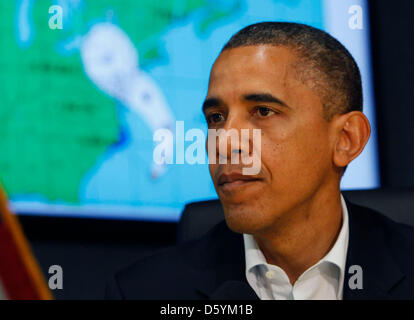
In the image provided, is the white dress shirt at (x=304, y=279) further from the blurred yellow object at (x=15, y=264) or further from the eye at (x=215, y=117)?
the blurred yellow object at (x=15, y=264)

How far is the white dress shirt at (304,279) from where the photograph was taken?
42.4 inches

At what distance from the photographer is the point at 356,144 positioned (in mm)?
1126

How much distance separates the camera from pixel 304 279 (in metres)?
1.08

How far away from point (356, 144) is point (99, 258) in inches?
41.7

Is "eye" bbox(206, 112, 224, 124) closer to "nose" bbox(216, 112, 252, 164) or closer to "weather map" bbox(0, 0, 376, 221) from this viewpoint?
"nose" bbox(216, 112, 252, 164)

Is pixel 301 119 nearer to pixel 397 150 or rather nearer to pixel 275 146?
pixel 275 146

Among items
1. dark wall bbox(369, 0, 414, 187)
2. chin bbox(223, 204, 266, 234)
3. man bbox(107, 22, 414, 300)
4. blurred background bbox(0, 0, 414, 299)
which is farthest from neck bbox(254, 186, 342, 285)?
dark wall bbox(369, 0, 414, 187)

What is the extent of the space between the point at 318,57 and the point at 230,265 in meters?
0.48

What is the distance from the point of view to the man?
3.23 feet

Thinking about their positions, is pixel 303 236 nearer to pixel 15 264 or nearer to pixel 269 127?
pixel 269 127

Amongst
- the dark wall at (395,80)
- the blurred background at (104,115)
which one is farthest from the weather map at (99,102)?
the dark wall at (395,80)

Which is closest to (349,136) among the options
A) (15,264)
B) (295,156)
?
(295,156)

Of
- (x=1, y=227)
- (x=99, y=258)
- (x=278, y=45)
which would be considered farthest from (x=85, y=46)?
(x=1, y=227)
